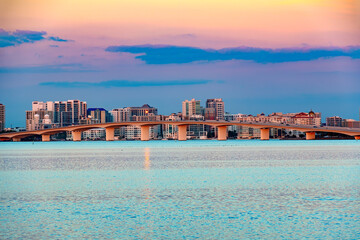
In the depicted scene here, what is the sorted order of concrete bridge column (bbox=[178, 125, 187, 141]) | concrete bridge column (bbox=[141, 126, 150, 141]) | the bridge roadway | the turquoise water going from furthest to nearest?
concrete bridge column (bbox=[141, 126, 150, 141]) → concrete bridge column (bbox=[178, 125, 187, 141]) → the bridge roadway → the turquoise water

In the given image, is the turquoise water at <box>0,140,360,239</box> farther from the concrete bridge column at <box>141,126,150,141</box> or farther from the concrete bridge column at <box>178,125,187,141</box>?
the concrete bridge column at <box>141,126,150,141</box>

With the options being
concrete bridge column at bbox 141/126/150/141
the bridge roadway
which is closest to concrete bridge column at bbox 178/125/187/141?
the bridge roadway

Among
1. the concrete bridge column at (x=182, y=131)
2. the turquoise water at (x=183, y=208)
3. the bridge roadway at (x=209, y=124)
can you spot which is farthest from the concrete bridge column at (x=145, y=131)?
the turquoise water at (x=183, y=208)

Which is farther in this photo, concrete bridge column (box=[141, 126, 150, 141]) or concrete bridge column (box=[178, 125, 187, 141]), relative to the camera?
concrete bridge column (box=[141, 126, 150, 141])

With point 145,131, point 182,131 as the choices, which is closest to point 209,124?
point 182,131

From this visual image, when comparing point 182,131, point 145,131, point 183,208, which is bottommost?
point 183,208

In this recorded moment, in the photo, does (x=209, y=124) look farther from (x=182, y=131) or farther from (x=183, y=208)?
(x=183, y=208)

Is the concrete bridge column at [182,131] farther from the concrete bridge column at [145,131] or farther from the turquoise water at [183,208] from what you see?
the turquoise water at [183,208]

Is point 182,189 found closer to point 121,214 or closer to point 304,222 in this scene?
point 121,214

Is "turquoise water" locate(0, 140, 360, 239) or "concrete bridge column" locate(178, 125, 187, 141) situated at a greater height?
"concrete bridge column" locate(178, 125, 187, 141)

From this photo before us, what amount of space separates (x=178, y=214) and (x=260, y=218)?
324 centimetres

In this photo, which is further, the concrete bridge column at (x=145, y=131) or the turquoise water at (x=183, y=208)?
the concrete bridge column at (x=145, y=131)

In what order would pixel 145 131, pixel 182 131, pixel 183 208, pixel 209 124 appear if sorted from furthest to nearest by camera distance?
pixel 145 131
pixel 182 131
pixel 209 124
pixel 183 208

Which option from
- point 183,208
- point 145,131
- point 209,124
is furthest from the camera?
point 145,131
